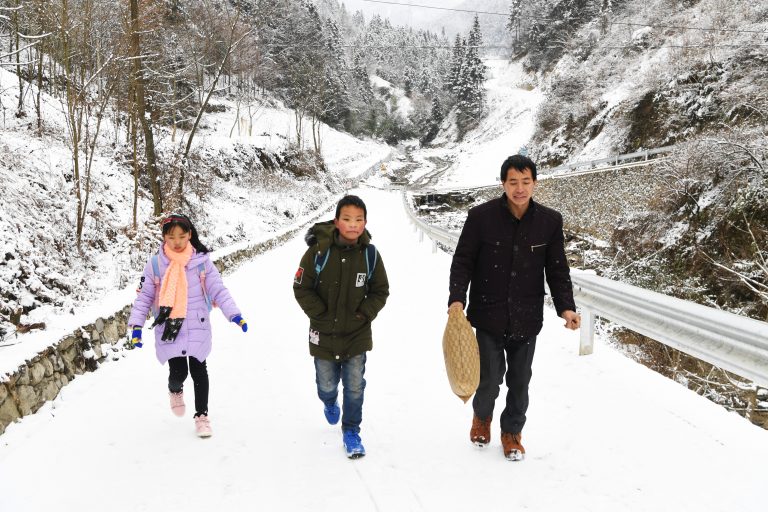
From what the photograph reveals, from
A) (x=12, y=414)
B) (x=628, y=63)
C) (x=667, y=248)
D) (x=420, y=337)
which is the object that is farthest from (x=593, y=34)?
(x=12, y=414)

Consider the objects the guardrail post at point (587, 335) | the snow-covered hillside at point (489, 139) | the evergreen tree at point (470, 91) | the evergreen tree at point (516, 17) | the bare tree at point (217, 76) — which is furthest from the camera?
the evergreen tree at point (516, 17)

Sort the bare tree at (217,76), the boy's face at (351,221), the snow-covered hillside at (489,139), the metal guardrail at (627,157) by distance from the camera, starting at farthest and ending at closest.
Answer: the snow-covered hillside at (489,139) → the metal guardrail at (627,157) → the bare tree at (217,76) → the boy's face at (351,221)

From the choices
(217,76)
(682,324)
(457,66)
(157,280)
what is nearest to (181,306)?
(157,280)

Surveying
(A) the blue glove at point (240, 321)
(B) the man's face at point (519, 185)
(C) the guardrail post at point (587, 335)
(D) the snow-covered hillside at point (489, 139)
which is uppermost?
(D) the snow-covered hillside at point (489, 139)

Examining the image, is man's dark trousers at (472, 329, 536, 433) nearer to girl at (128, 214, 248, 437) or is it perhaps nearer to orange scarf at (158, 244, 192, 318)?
girl at (128, 214, 248, 437)

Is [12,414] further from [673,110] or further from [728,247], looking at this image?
[673,110]

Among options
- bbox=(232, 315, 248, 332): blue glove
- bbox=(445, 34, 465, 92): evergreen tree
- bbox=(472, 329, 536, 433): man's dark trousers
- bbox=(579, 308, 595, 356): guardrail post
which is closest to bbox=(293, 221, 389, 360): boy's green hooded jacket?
bbox=(232, 315, 248, 332): blue glove

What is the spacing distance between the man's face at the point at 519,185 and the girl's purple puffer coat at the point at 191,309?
224 cm

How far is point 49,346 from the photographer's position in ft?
13.9

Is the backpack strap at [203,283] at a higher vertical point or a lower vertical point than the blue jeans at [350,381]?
higher

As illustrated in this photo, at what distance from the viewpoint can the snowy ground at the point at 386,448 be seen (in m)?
2.68

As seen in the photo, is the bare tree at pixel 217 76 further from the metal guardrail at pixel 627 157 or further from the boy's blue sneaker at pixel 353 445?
the metal guardrail at pixel 627 157

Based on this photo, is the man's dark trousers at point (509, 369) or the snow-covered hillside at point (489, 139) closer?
the man's dark trousers at point (509, 369)

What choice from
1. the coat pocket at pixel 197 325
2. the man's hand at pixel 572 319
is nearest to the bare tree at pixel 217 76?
the coat pocket at pixel 197 325
